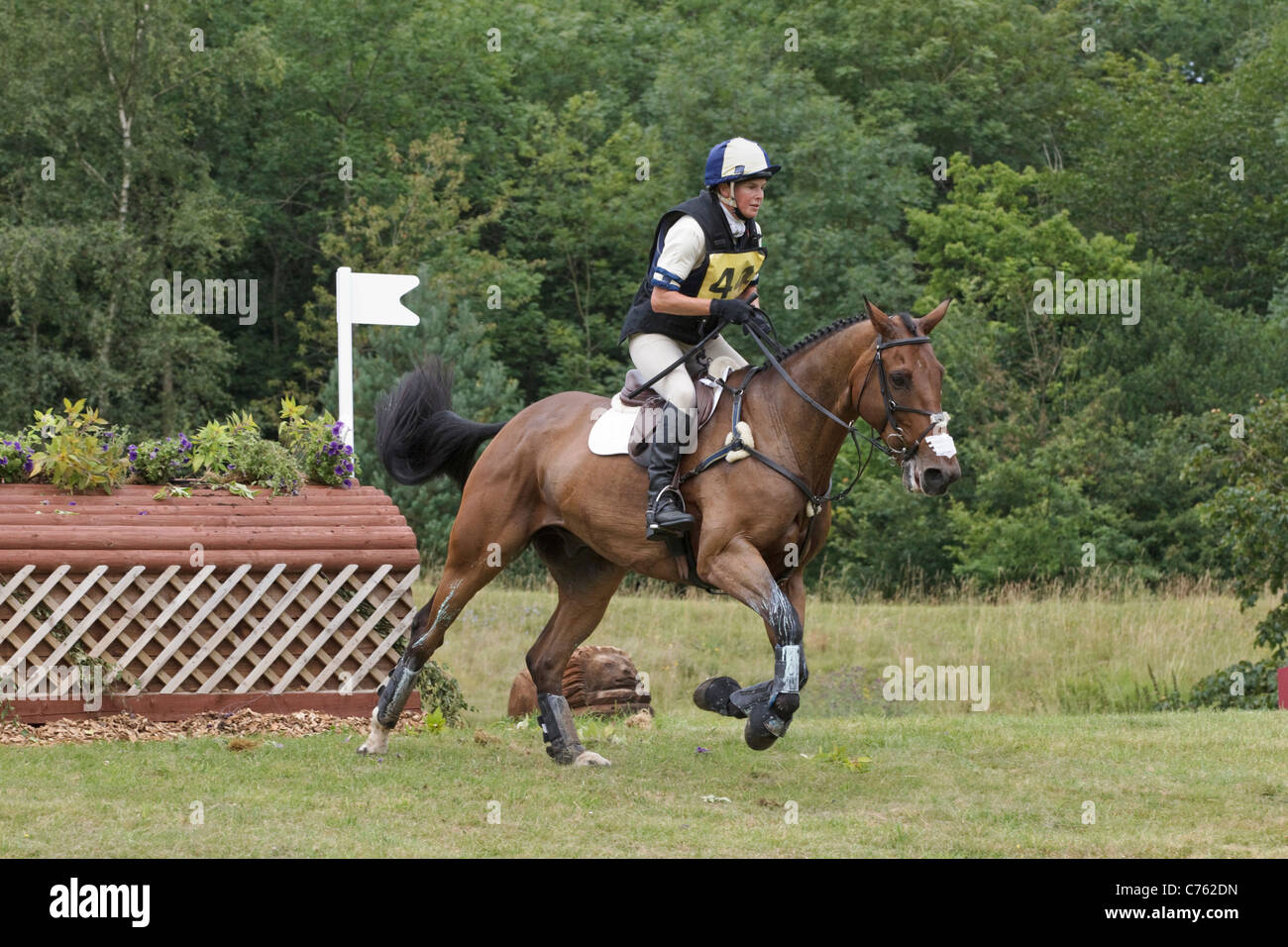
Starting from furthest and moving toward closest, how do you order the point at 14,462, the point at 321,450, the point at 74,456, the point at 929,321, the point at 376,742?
the point at 321,450
the point at 14,462
the point at 74,456
the point at 376,742
the point at 929,321

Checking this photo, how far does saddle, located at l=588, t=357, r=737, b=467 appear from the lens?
7.90 m

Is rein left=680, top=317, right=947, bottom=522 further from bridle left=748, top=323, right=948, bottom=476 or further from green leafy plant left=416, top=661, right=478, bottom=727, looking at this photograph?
green leafy plant left=416, top=661, right=478, bottom=727

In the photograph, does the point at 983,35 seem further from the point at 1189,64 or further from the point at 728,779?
the point at 728,779

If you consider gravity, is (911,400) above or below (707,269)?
below

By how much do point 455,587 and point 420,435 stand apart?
1231 mm

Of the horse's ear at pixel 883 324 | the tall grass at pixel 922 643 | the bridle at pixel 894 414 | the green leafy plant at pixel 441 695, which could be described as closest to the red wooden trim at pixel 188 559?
the green leafy plant at pixel 441 695

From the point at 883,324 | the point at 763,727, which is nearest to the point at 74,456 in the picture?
the point at 763,727

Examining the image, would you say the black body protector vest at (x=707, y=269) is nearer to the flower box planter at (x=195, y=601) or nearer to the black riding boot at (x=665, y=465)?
the black riding boot at (x=665, y=465)

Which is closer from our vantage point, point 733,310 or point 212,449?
point 733,310

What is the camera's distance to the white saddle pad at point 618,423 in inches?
316

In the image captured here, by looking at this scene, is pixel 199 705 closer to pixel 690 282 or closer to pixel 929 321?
pixel 690 282

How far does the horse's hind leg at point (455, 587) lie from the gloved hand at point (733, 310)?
187 cm

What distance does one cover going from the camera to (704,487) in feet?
25.1

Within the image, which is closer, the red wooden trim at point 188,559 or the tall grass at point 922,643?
the red wooden trim at point 188,559
